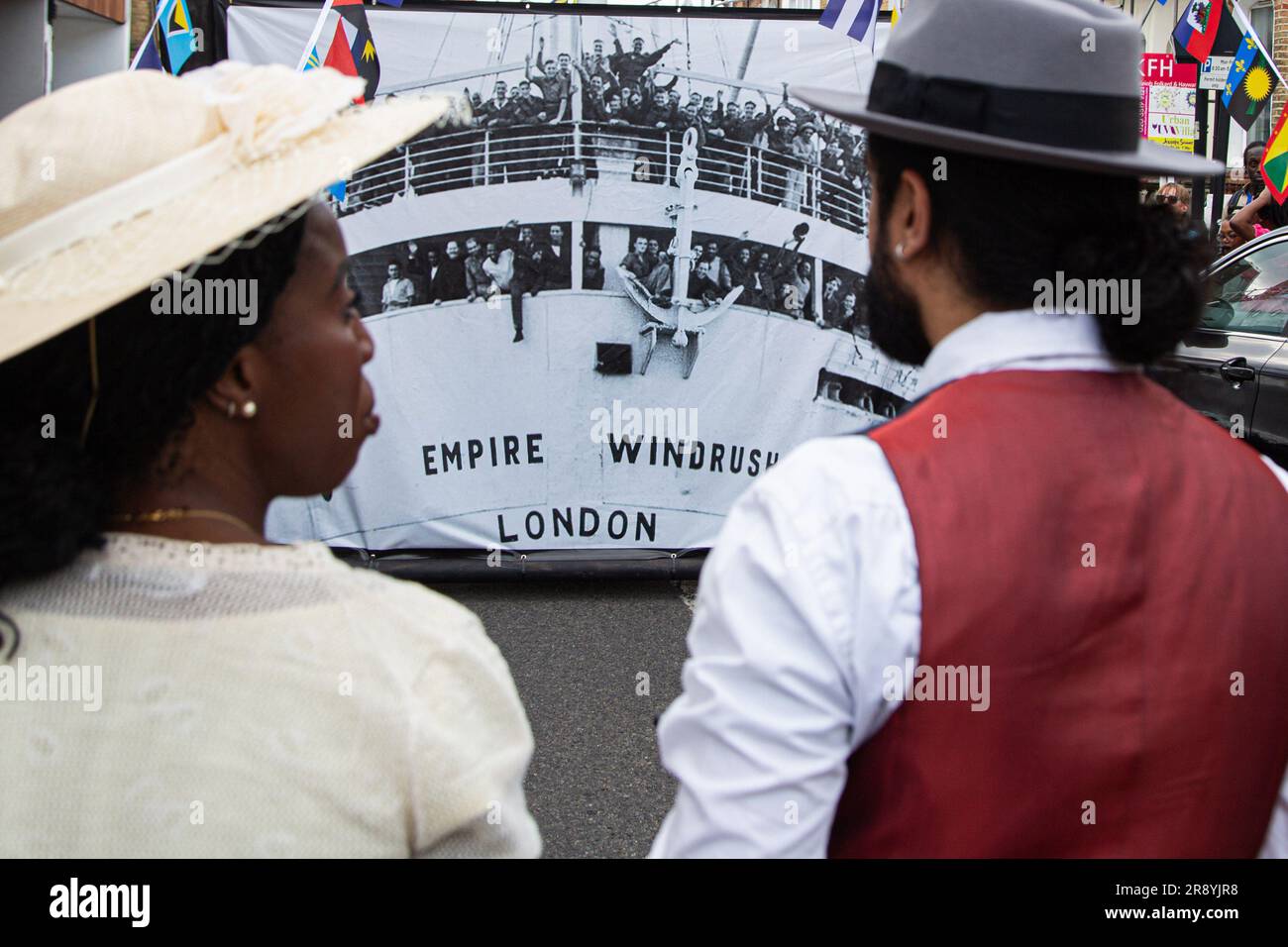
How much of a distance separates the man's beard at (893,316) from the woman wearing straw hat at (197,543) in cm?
60

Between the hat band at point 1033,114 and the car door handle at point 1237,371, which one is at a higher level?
the hat band at point 1033,114

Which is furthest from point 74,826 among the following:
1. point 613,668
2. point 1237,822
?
point 613,668

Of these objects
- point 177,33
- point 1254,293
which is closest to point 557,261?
point 177,33

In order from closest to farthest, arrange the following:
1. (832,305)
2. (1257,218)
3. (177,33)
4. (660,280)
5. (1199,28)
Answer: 1. (177,33)
2. (660,280)
3. (832,305)
4. (1199,28)
5. (1257,218)

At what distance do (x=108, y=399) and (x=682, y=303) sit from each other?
4.99 m

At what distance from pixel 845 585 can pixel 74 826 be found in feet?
2.35

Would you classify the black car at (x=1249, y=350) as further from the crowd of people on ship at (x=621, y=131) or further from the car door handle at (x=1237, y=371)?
the crowd of people on ship at (x=621, y=131)

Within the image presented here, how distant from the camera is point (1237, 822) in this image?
1321 millimetres

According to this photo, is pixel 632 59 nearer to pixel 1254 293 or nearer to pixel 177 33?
pixel 177 33

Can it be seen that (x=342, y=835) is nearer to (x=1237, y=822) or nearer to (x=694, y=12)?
(x=1237, y=822)

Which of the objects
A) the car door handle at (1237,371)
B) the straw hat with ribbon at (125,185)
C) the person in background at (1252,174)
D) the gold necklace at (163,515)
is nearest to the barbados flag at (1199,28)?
the person in background at (1252,174)

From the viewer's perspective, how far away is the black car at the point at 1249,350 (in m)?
6.44

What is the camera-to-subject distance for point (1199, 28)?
1032 centimetres
